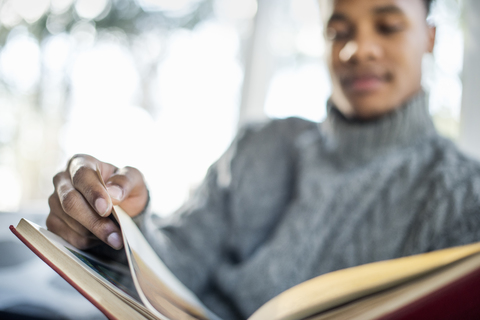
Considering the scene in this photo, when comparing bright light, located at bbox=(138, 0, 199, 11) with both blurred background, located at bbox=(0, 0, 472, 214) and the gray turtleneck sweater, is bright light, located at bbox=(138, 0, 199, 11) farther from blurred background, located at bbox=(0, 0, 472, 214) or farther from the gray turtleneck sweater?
the gray turtleneck sweater

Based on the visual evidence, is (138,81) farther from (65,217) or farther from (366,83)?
(65,217)

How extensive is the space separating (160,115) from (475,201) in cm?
160

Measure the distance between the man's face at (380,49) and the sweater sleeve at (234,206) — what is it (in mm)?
190

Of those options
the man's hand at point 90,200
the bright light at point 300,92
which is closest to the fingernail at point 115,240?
the man's hand at point 90,200

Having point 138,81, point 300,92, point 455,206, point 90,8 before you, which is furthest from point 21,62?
point 455,206

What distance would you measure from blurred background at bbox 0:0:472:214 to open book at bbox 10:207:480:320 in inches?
53.9

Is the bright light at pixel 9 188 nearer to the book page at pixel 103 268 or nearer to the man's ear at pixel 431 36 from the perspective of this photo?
the book page at pixel 103 268

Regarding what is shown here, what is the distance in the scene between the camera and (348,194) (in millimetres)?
567

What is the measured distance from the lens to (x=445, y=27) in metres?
0.94

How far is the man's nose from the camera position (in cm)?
55

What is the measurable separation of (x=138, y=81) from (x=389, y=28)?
1.55 m

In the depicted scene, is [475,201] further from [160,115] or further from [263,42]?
[160,115]

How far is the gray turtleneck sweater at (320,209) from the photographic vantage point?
0.48 m

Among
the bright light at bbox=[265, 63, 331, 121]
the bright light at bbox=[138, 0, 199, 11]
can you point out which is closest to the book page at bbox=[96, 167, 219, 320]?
the bright light at bbox=[265, 63, 331, 121]
